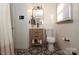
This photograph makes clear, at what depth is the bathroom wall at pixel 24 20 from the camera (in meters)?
1.66

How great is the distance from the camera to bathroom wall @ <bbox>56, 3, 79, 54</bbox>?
5.48 feet

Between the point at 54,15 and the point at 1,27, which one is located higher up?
the point at 54,15

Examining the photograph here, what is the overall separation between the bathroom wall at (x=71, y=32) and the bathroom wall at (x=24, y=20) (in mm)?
105

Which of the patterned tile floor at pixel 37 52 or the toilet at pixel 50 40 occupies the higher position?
the toilet at pixel 50 40

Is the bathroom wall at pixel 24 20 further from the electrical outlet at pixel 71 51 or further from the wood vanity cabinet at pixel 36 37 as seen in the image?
the electrical outlet at pixel 71 51

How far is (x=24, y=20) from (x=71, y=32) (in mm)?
576

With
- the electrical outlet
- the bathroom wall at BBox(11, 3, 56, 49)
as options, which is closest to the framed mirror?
the bathroom wall at BBox(11, 3, 56, 49)

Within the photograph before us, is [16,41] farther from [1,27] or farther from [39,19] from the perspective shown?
[39,19]

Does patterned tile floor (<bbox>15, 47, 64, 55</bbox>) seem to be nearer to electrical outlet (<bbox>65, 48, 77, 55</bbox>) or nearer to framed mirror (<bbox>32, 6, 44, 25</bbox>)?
electrical outlet (<bbox>65, 48, 77, 55</bbox>)

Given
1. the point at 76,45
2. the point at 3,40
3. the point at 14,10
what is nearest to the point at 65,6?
the point at 76,45

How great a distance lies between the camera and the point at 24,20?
1680mm

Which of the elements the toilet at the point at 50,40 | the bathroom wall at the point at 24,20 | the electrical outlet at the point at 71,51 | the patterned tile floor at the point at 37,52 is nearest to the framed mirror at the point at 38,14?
the bathroom wall at the point at 24,20

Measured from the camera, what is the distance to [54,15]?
1654 mm

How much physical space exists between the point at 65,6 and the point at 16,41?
28.2 inches
